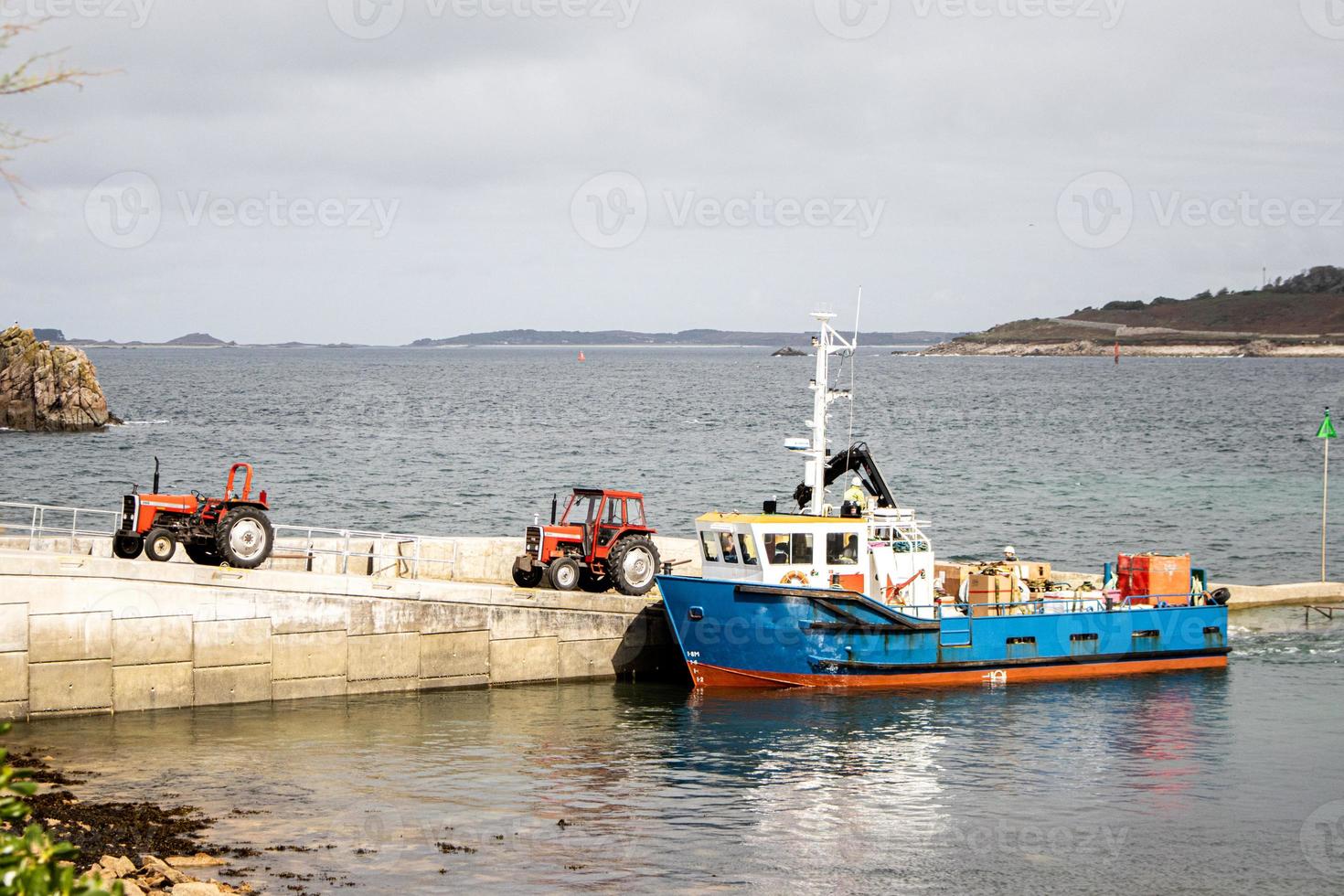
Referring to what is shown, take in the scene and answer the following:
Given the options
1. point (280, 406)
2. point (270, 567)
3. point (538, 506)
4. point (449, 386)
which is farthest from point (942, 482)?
point (449, 386)

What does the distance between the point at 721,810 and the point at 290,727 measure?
7.42 meters

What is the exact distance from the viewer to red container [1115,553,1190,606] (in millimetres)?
29844

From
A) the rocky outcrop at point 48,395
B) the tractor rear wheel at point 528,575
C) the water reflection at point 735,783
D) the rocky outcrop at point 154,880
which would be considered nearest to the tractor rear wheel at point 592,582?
the tractor rear wheel at point 528,575

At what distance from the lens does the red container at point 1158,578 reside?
2984cm

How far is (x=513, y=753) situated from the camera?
21484 mm

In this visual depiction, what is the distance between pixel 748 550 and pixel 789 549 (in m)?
0.78

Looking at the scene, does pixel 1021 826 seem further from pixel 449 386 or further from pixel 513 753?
pixel 449 386

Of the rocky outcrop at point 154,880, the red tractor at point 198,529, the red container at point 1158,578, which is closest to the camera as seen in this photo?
the rocky outcrop at point 154,880

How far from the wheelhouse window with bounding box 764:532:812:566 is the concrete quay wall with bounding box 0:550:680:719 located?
2771mm

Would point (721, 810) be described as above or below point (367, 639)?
below

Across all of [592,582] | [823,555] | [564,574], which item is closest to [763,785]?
[823,555]

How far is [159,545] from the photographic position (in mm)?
24047

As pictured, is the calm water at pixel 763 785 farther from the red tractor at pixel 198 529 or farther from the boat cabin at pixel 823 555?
the red tractor at pixel 198 529

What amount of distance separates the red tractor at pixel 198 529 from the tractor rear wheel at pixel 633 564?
6.46m
